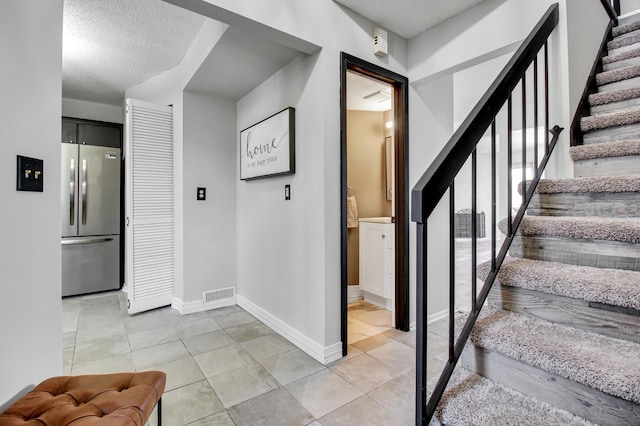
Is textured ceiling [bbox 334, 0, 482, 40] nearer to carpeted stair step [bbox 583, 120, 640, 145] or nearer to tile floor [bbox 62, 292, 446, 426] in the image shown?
carpeted stair step [bbox 583, 120, 640, 145]

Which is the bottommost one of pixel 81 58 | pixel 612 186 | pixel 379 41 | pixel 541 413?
pixel 541 413

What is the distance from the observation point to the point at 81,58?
321 cm

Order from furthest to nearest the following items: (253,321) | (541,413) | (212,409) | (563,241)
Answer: (253,321)
(212,409)
(563,241)
(541,413)

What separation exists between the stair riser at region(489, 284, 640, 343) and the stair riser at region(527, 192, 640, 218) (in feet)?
2.06

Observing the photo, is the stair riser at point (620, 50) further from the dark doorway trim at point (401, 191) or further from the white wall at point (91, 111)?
the white wall at point (91, 111)

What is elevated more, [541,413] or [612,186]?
[612,186]

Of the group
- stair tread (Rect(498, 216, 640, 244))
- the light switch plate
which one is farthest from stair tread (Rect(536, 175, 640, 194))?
the light switch plate

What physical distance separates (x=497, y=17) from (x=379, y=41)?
818mm

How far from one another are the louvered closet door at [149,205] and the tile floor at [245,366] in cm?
28

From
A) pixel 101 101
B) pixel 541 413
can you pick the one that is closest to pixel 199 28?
pixel 101 101

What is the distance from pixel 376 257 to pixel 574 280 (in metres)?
2.27

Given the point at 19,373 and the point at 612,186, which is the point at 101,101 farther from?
the point at 612,186

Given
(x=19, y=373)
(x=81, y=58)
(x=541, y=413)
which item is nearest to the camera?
(x=541, y=413)

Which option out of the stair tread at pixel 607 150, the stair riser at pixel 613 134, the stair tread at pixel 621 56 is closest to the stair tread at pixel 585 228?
the stair tread at pixel 607 150
